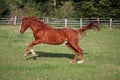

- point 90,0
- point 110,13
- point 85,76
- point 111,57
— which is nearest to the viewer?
point 85,76

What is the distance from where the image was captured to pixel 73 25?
128 feet

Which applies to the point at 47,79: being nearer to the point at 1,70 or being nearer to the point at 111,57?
the point at 1,70

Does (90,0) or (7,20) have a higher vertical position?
(90,0)

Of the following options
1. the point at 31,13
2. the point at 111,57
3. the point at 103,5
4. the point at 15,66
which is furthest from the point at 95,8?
the point at 15,66

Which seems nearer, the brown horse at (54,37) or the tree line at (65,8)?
the brown horse at (54,37)

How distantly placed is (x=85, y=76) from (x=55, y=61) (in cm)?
291

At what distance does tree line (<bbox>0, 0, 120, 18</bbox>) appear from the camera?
42.6 metres

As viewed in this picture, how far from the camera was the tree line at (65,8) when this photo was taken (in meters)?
42.6

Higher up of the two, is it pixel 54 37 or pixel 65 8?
pixel 65 8

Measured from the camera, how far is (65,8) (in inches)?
1881

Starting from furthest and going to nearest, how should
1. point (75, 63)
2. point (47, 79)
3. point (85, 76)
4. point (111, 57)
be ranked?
1. point (111, 57)
2. point (75, 63)
3. point (85, 76)
4. point (47, 79)

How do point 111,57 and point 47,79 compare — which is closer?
point 47,79

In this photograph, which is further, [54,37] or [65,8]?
[65,8]

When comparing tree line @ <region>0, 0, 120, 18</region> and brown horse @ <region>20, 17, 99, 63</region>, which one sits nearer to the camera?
brown horse @ <region>20, 17, 99, 63</region>
